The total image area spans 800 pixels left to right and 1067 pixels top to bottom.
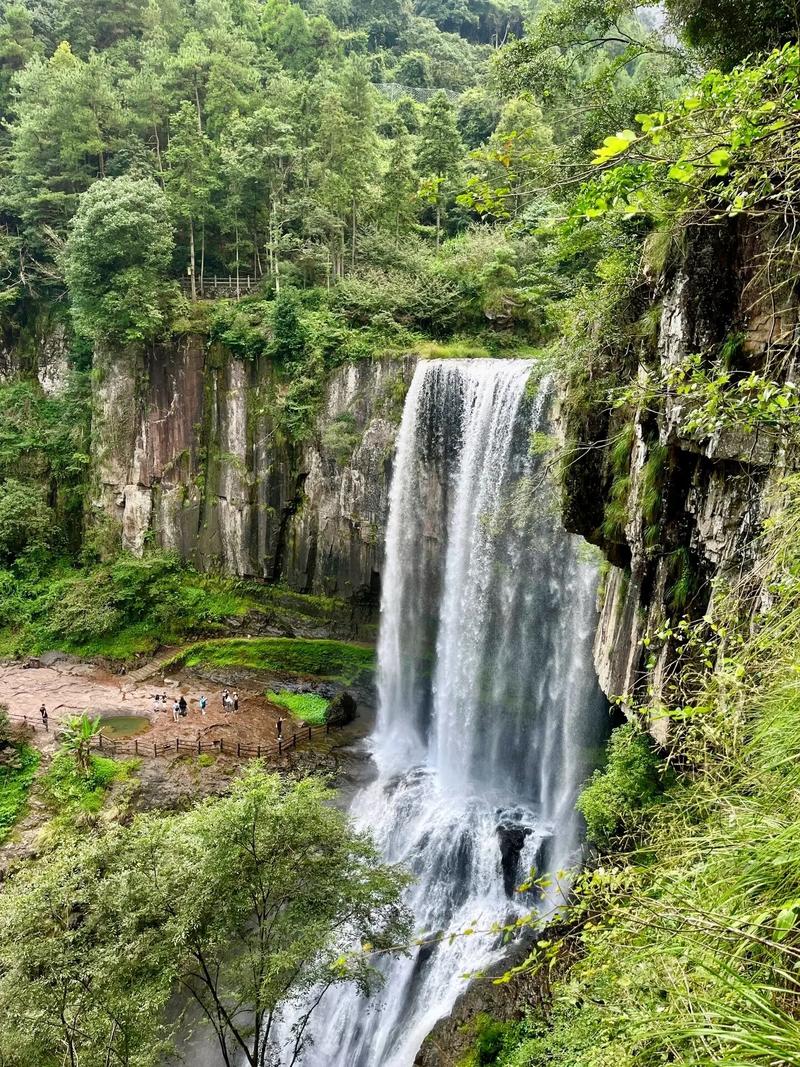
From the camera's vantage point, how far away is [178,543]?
73.3 ft

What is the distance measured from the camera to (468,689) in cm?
1535

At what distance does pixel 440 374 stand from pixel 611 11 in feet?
29.0

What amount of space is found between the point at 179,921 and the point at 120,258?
829 inches

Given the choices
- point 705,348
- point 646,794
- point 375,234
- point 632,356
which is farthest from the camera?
point 375,234

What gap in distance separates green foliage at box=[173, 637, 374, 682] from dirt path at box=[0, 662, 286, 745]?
3.05ft

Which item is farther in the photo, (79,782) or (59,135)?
(59,135)

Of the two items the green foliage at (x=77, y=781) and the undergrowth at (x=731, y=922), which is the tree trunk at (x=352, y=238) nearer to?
the green foliage at (x=77, y=781)

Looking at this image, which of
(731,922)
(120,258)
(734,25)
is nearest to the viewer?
(731,922)

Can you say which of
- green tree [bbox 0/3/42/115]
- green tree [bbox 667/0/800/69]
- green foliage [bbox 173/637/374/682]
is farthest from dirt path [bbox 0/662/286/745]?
green tree [bbox 0/3/42/115]

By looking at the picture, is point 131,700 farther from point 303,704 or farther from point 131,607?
point 303,704

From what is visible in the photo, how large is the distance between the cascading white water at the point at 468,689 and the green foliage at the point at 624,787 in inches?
156

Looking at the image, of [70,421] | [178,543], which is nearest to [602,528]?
[178,543]

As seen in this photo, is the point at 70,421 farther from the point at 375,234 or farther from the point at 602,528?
the point at 602,528

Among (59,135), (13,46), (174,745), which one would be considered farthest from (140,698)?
(13,46)
